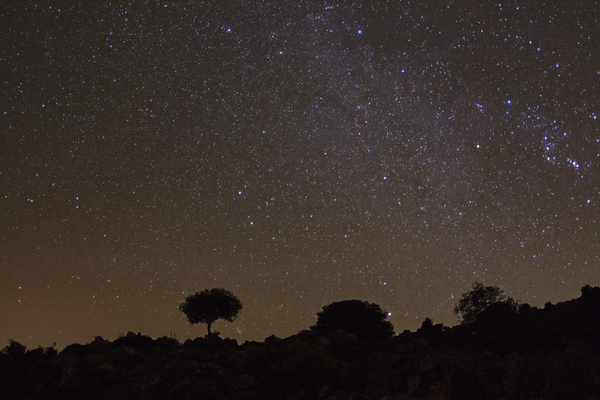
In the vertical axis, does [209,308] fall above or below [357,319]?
→ above

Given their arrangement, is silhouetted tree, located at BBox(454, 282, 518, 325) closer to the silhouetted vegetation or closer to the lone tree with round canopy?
the silhouetted vegetation

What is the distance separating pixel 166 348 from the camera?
25859 mm

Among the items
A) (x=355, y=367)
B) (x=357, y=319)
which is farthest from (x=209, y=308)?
(x=355, y=367)

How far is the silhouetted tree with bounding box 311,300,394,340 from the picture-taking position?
3169cm

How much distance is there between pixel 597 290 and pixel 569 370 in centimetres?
1657

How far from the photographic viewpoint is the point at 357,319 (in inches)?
1342

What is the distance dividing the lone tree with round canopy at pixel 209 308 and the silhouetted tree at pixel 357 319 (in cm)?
676

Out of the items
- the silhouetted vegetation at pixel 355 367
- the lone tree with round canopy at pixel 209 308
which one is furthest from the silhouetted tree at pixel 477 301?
the lone tree with round canopy at pixel 209 308

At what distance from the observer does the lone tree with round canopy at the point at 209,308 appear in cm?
3488

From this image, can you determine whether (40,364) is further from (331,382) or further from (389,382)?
(389,382)

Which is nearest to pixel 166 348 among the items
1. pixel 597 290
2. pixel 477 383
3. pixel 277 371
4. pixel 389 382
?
pixel 277 371

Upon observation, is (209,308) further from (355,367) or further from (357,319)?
(355,367)

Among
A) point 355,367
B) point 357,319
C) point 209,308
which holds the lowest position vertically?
point 355,367

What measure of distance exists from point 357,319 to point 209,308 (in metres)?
11.6
